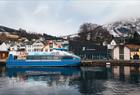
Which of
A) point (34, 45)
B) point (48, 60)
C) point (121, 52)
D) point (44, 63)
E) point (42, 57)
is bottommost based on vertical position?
point (44, 63)

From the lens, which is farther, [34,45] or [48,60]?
[34,45]

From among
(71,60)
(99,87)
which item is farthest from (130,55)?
(99,87)

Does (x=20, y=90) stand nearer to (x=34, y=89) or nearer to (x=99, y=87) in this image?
(x=34, y=89)

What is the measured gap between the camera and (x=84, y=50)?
92.5m

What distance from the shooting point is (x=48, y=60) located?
71.6 m

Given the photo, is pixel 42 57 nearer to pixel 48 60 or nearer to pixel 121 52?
pixel 48 60

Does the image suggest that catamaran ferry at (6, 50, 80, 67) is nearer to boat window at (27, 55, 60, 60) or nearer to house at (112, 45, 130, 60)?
boat window at (27, 55, 60, 60)

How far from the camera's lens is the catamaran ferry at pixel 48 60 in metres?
69.8

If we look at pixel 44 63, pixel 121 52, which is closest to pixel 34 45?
pixel 121 52

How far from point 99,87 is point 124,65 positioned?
3876 centimetres

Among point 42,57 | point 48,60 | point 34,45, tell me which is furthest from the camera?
point 34,45

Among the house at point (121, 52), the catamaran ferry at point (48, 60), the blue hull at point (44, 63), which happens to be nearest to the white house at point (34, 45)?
the house at point (121, 52)

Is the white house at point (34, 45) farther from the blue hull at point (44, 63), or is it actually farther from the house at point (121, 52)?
the blue hull at point (44, 63)

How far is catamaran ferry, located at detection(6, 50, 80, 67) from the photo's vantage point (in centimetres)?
6981
